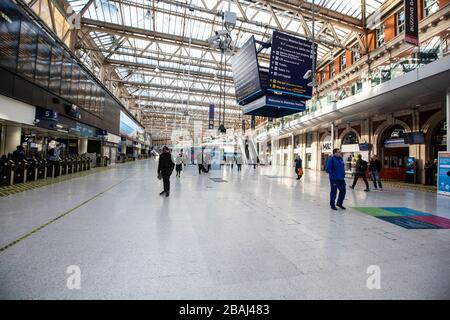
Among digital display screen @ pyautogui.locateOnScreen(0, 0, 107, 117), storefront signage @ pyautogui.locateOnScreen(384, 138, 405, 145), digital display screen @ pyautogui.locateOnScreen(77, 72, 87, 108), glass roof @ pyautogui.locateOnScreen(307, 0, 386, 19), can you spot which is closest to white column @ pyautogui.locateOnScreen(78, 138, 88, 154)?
digital display screen @ pyautogui.locateOnScreen(0, 0, 107, 117)

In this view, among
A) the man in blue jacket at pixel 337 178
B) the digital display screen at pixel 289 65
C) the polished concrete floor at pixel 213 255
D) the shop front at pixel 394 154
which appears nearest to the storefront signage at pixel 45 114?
the polished concrete floor at pixel 213 255

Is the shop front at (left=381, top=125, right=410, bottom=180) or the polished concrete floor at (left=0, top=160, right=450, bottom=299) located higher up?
the shop front at (left=381, top=125, right=410, bottom=180)

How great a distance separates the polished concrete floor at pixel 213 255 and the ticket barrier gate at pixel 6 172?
13.6 feet

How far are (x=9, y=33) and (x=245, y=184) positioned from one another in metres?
10.8

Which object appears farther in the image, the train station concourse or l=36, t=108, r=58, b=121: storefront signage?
l=36, t=108, r=58, b=121: storefront signage

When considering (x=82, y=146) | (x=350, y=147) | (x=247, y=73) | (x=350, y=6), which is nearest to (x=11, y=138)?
(x=82, y=146)

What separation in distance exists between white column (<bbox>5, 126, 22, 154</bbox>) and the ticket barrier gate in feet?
14.8

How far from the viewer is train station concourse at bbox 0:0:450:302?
227 centimetres

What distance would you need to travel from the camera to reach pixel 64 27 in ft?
48.2

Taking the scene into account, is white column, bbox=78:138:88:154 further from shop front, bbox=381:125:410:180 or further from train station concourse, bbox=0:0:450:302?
shop front, bbox=381:125:410:180

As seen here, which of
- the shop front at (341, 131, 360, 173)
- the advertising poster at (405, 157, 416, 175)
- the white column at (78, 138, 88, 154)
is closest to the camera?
the advertising poster at (405, 157, 416, 175)

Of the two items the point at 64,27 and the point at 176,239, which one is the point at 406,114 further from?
the point at 64,27

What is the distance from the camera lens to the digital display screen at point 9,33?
7.85m

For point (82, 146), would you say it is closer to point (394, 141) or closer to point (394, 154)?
point (394, 141)
